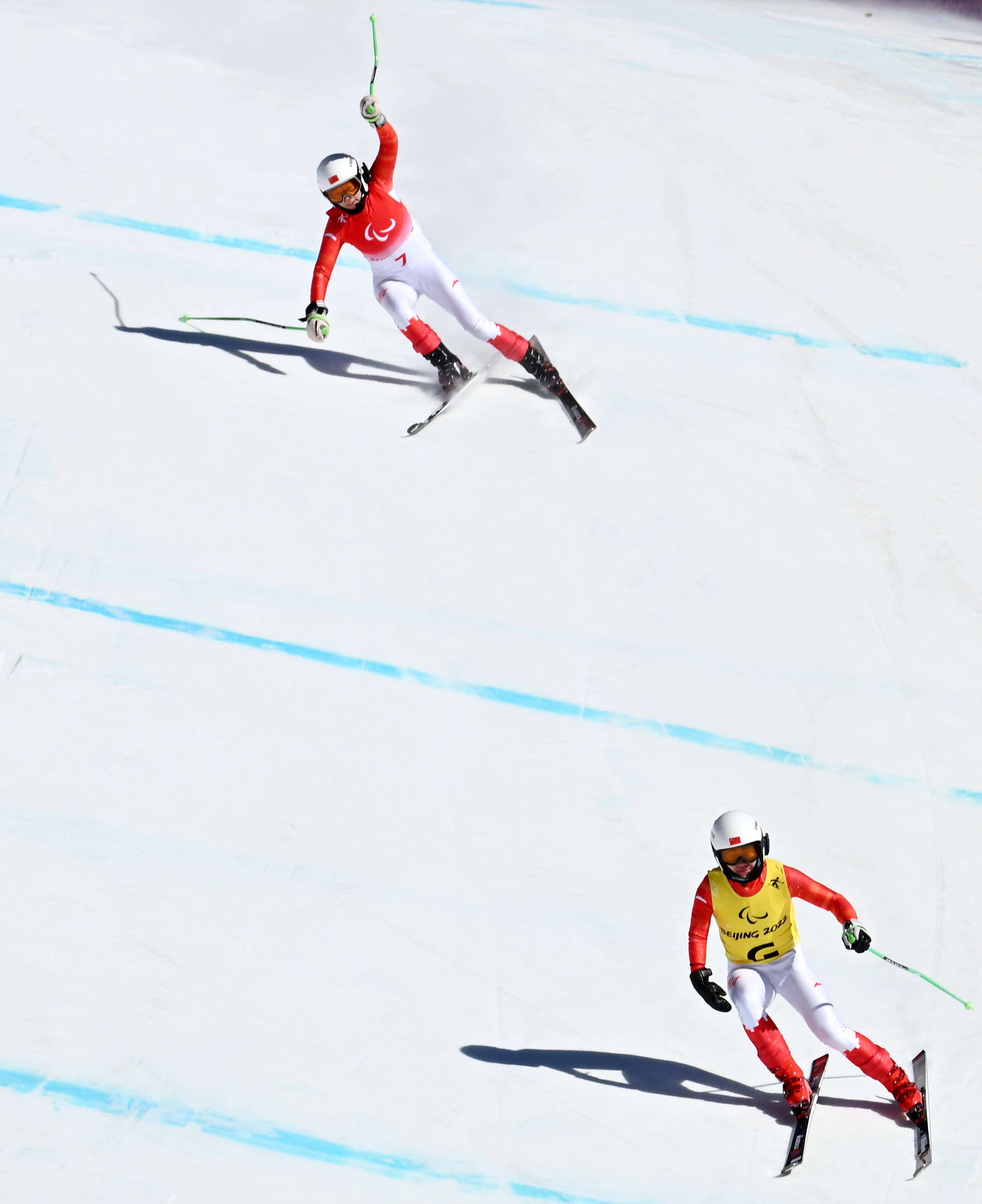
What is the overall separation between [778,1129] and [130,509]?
12.5ft

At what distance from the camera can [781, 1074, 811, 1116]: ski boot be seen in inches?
176


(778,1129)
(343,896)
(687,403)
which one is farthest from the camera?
(687,403)

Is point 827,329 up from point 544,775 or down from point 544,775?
up

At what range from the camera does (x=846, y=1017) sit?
489 centimetres

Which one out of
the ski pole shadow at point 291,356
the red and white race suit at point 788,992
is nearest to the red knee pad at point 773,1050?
the red and white race suit at point 788,992

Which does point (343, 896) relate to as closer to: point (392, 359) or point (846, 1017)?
point (846, 1017)

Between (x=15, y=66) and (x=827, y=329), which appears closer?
(x=827, y=329)

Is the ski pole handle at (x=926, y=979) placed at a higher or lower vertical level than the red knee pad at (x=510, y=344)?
lower

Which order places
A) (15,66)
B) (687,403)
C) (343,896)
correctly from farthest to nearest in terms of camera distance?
(15,66), (687,403), (343,896)

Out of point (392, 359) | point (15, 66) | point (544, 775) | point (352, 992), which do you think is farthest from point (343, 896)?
point (15, 66)

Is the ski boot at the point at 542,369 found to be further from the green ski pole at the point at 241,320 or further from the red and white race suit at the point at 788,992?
the red and white race suit at the point at 788,992

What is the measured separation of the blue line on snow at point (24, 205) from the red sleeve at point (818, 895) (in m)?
5.48

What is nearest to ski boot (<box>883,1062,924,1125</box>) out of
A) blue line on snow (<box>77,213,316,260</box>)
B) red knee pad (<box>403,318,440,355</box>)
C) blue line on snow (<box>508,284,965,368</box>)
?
red knee pad (<box>403,318,440,355</box>)

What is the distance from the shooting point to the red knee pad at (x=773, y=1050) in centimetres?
439
